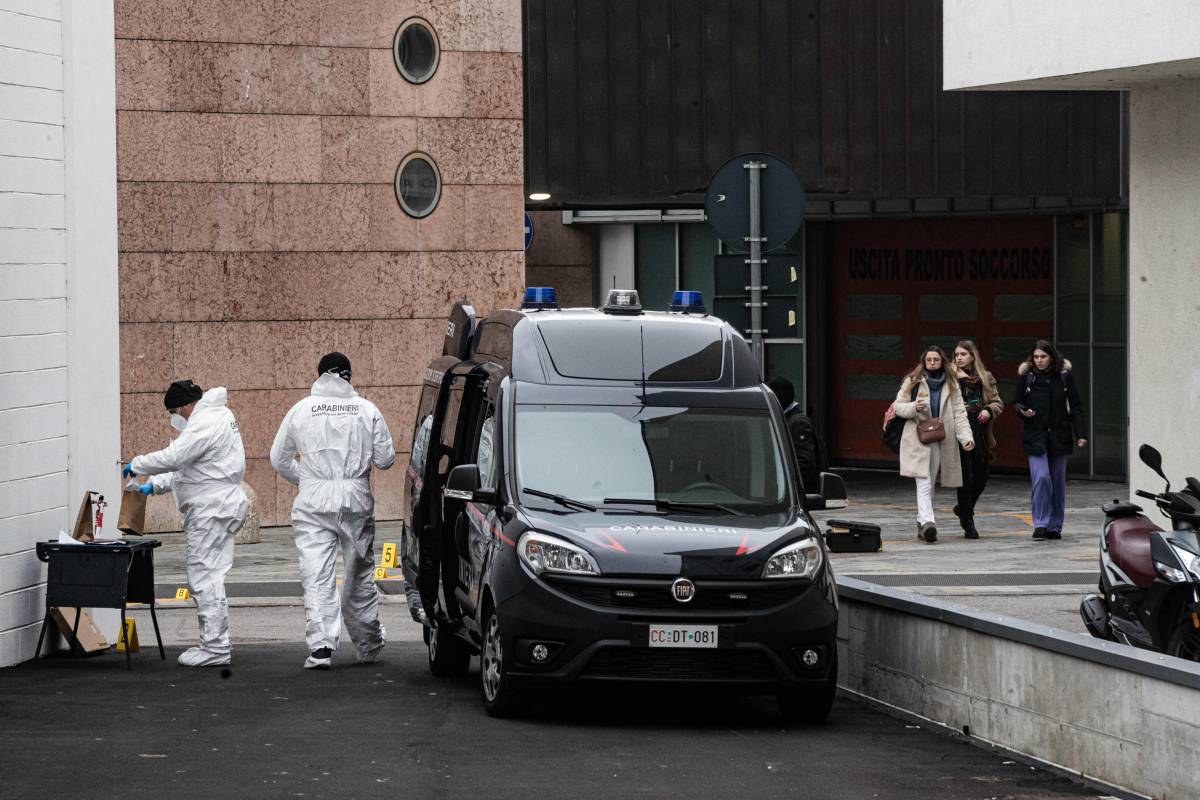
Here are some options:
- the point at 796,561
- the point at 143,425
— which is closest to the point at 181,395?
the point at 796,561

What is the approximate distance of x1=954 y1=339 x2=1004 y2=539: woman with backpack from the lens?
61.3 feet

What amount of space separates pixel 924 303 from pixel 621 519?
654 inches

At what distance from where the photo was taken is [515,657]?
955 cm

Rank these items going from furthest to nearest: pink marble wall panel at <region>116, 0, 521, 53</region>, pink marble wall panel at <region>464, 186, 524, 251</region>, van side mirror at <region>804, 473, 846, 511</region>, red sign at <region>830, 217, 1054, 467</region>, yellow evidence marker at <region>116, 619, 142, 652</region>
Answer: red sign at <region>830, 217, 1054, 467</region>, pink marble wall panel at <region>464, 186, 524, 251</region>, pink marble wall panel at <region>116, 0, 521, 53</region>, yellow evidence marker at <region>116, 619, 142, 652</region>, van side mirror at <region>804, 473, 846, 511</region>

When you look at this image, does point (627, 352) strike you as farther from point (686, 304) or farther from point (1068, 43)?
point (1068, 43)

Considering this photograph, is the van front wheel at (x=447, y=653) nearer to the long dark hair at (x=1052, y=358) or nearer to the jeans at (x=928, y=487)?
the jeans at (x=928, y=487)

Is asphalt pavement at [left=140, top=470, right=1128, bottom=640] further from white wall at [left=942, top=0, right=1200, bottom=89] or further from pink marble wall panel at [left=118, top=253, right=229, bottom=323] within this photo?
white wall at [left=942, top=0, right=1200, bottom=89]

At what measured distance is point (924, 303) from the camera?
25844 millimetres

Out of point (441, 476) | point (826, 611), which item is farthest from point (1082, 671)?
point (441, 476)

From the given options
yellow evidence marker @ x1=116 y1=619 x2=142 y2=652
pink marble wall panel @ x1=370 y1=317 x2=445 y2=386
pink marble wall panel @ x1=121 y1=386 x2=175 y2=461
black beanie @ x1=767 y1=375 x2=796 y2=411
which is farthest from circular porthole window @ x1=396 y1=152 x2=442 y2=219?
yellow evidence marker @ x1=116 y1=619 x2=142 y2=652

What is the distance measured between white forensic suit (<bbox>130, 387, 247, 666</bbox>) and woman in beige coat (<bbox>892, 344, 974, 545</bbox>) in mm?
8111

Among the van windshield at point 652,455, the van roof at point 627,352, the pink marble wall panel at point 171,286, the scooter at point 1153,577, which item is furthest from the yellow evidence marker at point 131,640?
the pink marble wall panel at point 171,286

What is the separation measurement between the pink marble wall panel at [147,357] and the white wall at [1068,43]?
8.82 meters

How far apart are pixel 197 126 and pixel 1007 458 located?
1112cm
